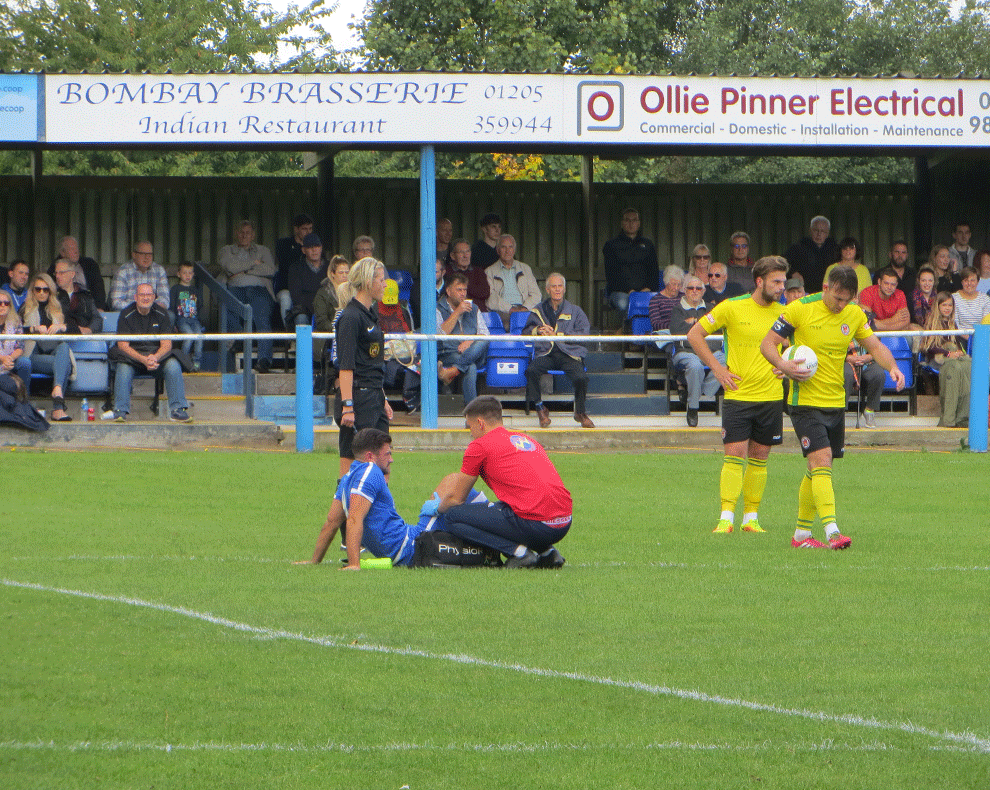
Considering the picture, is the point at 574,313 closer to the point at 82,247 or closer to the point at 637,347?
the point at 637,347

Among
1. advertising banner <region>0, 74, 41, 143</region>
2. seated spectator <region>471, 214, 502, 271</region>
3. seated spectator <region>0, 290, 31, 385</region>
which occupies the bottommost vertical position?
seated spectator <region>0, 290, 31, 385</region>

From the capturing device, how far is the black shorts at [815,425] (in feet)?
33.3

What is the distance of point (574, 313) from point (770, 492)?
5021 mm

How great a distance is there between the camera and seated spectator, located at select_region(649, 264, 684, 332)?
18328 mm

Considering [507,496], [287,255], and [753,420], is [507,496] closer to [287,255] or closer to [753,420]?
[753,420]

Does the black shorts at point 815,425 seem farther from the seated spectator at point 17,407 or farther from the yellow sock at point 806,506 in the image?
the seated spectator at point 17,407

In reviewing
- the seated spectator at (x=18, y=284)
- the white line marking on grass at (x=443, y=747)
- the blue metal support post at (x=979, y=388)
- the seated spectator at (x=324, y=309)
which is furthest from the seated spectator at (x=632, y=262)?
the white line marking on grass at (x=443, y=747)

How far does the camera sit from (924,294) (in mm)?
18844

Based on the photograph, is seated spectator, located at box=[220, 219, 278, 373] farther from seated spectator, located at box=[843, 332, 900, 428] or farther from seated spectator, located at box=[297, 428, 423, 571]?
seated spectator, located at box=[297, 428, 423, 571]

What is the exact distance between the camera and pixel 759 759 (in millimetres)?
5059

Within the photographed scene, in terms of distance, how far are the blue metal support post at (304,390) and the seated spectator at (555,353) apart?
2638 millimetres

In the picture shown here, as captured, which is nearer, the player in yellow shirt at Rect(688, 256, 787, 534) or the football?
the football

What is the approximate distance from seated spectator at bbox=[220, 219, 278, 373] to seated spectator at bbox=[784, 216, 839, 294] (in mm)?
7348

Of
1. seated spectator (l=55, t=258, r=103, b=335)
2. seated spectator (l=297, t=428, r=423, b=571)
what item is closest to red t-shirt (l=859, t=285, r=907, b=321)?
seated spectator (l=55, t=258, r=103, b=335)
